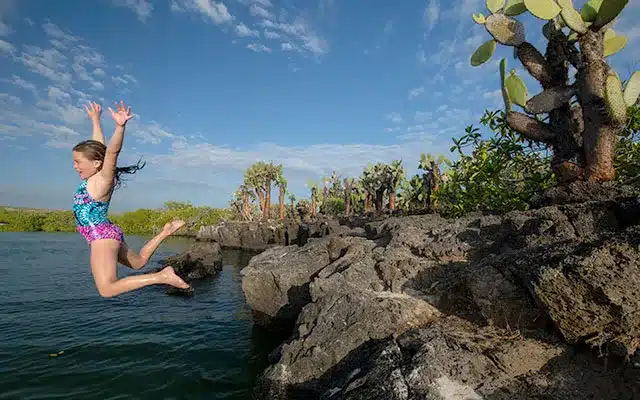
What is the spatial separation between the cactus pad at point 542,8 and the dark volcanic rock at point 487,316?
12.5 ft

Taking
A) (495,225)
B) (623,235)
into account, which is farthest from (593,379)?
(495,225)

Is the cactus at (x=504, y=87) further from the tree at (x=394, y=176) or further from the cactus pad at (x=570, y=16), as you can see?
the tree at (x=394, y=176)

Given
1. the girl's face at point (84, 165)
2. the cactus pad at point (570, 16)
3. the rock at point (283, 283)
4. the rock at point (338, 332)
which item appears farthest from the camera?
the rock at point (283, 283)

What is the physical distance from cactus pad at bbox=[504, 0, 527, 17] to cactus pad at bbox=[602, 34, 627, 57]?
6.71 feet

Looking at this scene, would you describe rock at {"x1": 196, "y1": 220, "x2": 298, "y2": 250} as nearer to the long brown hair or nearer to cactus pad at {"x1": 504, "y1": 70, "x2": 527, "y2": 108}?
cactus pad at {"x1": 504, "y1": 70, "x2": 527, "y2": 108}

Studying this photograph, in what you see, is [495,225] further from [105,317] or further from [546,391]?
[105,317]

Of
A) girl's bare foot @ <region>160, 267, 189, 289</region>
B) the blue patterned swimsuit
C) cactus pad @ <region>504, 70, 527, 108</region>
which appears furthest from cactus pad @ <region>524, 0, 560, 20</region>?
the blue patterned swimsuit

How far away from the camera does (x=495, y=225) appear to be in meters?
8.14

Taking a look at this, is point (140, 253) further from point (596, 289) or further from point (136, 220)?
point (136, 220)

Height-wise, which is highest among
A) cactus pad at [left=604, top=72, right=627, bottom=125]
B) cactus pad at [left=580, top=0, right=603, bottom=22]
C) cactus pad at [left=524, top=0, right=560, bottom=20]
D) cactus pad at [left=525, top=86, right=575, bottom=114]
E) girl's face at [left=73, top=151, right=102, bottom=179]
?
cactus pad at [left=524, top=0, right=560, bottom=20]

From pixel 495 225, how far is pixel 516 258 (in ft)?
10.8

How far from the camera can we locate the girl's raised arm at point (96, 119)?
480 cm

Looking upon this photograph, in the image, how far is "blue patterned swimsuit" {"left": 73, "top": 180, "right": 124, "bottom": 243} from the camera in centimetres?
460

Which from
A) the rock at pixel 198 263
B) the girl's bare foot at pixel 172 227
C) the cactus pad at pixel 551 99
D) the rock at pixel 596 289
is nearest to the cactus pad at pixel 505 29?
the cactus pad at pixel 551 99
